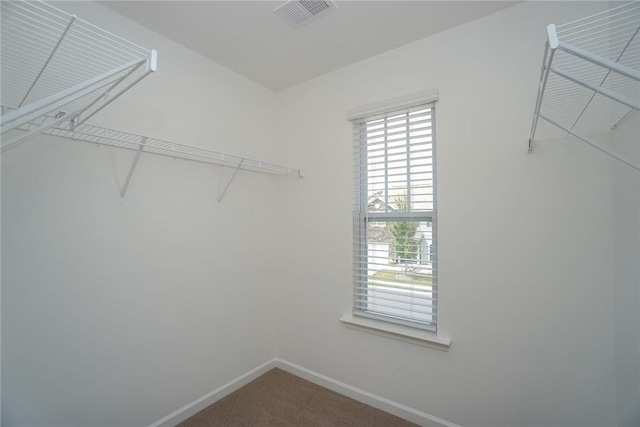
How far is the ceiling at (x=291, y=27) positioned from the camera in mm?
1641

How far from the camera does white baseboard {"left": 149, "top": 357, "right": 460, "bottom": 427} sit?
1.87 m

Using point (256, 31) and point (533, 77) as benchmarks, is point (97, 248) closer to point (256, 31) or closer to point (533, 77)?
point (256, 31)

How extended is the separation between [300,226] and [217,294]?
0.84 m

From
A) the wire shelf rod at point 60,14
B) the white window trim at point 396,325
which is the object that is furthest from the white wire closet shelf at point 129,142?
the white window trim at point 396,325

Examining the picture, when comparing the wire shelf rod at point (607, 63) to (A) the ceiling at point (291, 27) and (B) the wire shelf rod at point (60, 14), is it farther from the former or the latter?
(B) the wire shelf rod at point (60, 14)

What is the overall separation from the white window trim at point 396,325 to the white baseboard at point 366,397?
0.45m

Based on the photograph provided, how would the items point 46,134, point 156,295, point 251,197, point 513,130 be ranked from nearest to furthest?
Result: point 46,134, point 513,130, point 156,295, point 251,197

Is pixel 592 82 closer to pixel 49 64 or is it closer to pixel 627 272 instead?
pixel 627 272

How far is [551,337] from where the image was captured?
60.7 inches

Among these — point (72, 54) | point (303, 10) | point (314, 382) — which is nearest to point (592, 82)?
point (303, 10)

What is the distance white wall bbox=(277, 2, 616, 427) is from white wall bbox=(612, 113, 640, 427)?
0.04m

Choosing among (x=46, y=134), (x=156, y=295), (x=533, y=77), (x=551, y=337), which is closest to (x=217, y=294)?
(x=156, y=295)

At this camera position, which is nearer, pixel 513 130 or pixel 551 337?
pixel 551 337

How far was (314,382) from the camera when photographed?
7.78 feet
